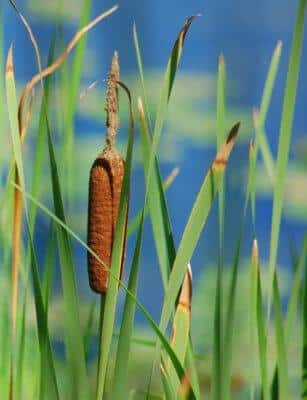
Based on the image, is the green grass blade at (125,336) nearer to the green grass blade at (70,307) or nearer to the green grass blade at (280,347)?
the green grass blade at (70,307)

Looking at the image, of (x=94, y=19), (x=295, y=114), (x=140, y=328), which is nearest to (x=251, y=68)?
(x=295, y=114)

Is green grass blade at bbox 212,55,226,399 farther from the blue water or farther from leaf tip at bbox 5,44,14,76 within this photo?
leaf tip at bbox 5,44,14,76

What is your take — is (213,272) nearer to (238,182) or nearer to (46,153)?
(238,182)

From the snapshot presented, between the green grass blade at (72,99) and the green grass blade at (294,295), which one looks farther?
the green grass blade at (72,99)

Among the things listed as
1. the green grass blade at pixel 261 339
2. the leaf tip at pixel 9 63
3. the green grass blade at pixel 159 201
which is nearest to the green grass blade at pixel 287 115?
the green grass blade at pixel 261 339

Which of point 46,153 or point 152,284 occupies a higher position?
point 46,153

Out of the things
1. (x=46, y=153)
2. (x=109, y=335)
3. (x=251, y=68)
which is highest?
(x=251, y=68)

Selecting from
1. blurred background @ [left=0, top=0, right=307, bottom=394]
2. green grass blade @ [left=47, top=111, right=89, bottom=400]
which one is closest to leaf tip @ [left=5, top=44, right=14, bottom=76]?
blurred background @ [left=0, top=0, right=307, bottom=394]
